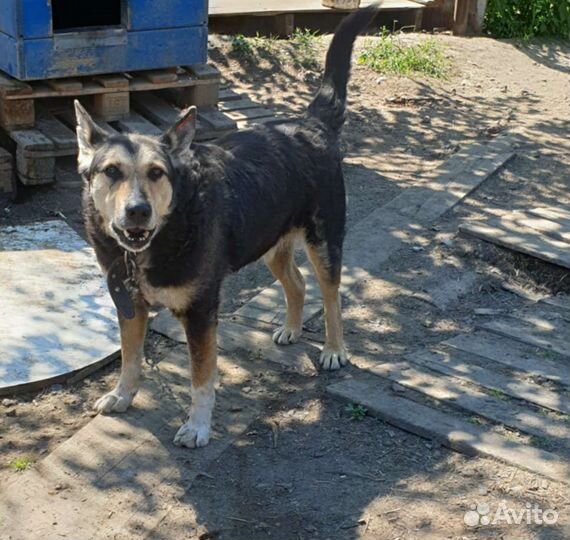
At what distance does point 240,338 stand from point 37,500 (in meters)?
1.71

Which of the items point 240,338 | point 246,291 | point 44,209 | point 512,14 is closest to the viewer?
point 240,338

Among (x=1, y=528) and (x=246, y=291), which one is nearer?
(x=1, y=528)

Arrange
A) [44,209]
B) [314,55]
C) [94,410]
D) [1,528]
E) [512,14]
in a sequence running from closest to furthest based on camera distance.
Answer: [1,528], [94,410], [44,209], [314,55], [512,14]

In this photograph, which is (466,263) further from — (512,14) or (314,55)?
(512,14)

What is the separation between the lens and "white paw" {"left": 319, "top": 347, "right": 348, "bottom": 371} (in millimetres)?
5359

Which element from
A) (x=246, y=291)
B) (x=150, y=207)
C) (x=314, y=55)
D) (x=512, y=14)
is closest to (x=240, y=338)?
(x=246, y=291)

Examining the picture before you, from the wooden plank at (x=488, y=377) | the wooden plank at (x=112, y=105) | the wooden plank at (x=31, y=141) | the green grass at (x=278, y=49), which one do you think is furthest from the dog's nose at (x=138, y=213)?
the green grass at (x=278, y=49)

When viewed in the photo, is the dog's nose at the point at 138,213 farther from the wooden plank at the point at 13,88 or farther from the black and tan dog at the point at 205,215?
the wooden plank at the point at 13,88

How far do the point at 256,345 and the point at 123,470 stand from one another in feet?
4.37

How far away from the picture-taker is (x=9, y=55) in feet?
23.0

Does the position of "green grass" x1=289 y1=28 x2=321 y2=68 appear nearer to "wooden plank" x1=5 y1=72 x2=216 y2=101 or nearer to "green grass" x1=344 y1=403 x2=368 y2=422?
"wooden plank" x1=5 y1=72 x2=216 y2=101

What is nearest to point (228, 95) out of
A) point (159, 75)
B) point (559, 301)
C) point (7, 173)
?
point (159, 75)

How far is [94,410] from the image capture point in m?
4.95

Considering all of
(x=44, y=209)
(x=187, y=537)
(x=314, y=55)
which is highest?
(x=314, y=55)
